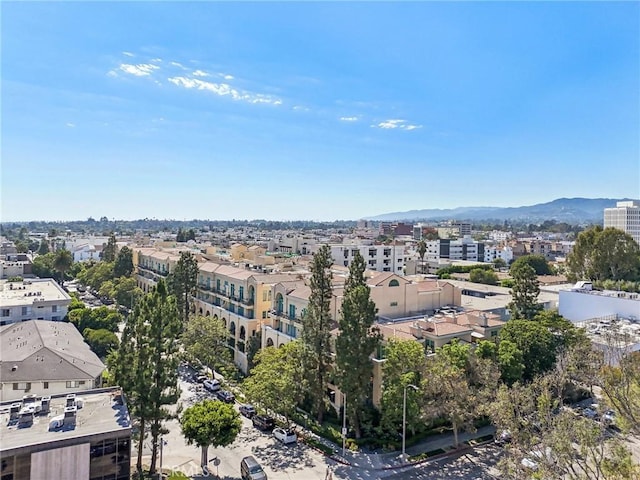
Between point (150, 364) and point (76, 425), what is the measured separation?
4607 mm

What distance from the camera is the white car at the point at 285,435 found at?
99.2ft

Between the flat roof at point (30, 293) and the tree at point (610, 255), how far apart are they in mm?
71136

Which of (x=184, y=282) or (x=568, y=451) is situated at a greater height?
(x=184, y=282)

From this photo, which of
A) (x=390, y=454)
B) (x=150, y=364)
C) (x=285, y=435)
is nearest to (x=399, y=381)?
(x=390, y=454)

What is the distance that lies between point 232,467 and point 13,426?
1190cm

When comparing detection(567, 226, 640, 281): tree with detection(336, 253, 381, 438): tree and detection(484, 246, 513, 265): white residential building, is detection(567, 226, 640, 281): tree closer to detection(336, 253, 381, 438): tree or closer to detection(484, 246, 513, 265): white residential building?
detection(336, 253, 381, 438): tree

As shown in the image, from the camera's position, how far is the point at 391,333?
114 ft

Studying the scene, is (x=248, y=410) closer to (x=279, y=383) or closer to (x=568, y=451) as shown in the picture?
(x=279, y=383)

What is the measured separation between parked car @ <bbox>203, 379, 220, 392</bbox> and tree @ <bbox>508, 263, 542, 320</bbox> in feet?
91.9

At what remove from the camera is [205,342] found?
41.8 metres

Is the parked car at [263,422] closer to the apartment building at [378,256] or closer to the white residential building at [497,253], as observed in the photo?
the apartment building at [378,256]

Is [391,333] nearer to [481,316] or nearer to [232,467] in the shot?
[481,316]

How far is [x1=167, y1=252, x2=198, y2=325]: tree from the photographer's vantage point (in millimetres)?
52531

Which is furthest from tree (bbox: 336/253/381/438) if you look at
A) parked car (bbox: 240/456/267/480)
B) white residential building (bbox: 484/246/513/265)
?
white residential building (bbox: 484/246/513/265)
